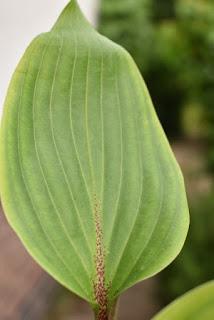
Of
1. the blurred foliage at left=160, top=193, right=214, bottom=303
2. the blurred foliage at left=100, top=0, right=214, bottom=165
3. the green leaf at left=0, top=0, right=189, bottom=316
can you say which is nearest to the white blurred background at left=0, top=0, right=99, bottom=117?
the green leaf at left=0, top=0, right=189, bottom=316

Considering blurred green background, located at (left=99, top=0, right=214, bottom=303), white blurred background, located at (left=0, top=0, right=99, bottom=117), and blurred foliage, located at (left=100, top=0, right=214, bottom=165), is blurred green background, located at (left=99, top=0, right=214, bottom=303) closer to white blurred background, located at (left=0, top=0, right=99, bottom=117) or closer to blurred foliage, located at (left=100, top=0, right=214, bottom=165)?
blurred foliage, located at (left=100, top=0, right=214, bottom=165)

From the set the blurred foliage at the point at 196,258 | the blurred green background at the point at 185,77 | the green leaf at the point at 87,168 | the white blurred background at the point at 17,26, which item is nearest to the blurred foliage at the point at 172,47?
the blurred green background at the point at 185,77

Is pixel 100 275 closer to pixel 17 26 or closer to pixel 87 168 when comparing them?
pixel 87 168

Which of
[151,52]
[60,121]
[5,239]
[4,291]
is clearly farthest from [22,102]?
[151,52]

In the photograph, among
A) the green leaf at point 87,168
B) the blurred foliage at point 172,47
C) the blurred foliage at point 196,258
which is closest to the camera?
the green leaf at point 87,168

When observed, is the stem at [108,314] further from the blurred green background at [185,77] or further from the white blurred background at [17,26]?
the blurred green background at [185,77]

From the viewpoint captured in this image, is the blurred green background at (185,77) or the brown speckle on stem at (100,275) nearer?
the brown speckle on stem at (100,275)

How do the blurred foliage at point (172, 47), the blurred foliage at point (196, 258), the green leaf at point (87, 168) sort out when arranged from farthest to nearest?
the blurred foliage at point (172, 47), the blurred foliage at point (196, 258), the green leaf at point (87, 168)

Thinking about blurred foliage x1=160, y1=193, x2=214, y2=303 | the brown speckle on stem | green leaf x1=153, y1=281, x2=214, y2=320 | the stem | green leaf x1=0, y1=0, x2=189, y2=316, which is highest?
green leaf x1=0, y1=0, x2=189, y2=316
